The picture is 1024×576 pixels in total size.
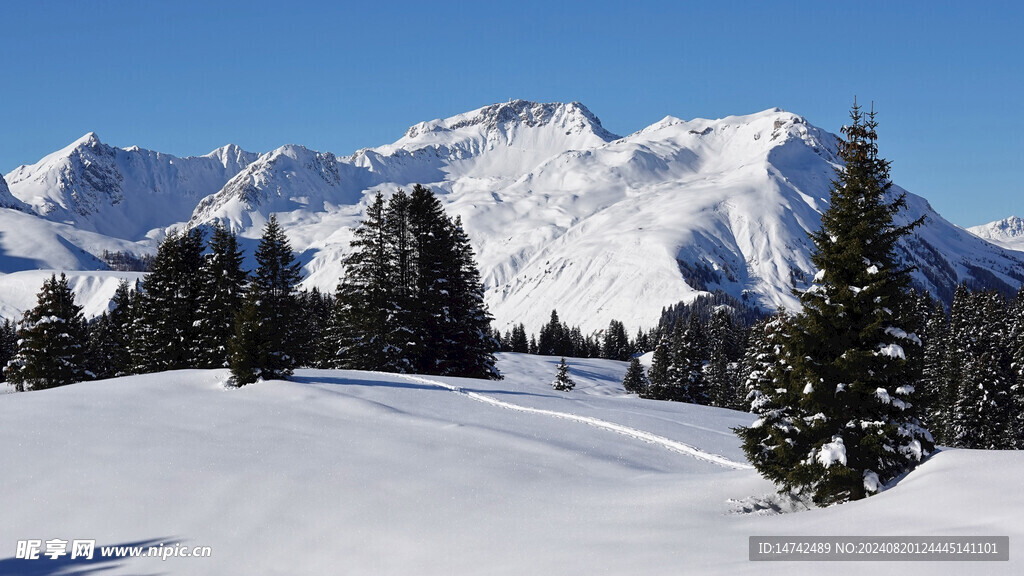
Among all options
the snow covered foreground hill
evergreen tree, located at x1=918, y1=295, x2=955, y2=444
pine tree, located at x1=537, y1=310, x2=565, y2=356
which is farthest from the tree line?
pine tree, located at x1=537, y1=310, x2=565, y2=356

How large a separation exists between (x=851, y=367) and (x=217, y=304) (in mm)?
39882

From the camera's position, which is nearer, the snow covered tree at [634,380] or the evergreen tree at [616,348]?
Answer: the snow covered tree at [634,380]

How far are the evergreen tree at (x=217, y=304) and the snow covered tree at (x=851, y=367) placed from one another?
118 ft

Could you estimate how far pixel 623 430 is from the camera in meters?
27.9

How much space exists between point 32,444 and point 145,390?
949cm

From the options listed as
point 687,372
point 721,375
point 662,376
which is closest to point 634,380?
point 721,375

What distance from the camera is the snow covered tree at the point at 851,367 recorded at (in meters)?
16.5

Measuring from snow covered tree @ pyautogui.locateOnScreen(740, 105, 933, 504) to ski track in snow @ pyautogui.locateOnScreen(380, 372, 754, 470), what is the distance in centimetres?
577

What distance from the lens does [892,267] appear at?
1794 cm

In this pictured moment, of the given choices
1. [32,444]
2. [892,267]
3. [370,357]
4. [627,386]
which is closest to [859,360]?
[892,267]

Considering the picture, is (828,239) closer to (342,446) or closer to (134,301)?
(342,446)

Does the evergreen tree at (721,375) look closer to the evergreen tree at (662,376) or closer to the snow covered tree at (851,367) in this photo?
the evergreen tree at (662,376)

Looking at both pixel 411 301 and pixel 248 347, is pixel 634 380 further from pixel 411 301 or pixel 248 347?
pixel 248 347

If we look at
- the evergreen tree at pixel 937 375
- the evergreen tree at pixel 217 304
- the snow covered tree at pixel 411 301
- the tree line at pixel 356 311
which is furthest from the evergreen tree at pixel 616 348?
the evergreen tree at pixel 217 304
